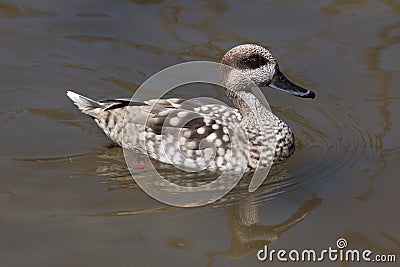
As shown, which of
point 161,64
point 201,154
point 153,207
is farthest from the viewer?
point 161,64

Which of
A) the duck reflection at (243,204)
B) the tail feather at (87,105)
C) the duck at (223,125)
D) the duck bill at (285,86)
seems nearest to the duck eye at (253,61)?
the duck at (223,125)

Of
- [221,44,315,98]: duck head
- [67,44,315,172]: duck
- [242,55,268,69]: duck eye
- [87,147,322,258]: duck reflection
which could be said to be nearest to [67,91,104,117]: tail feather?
[67,44,315,172]: duck

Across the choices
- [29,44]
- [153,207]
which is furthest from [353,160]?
[29,44]

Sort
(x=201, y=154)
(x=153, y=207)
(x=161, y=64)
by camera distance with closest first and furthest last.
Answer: (x=153, y=207)
(x=201, y=154)
(x=161, y=64)

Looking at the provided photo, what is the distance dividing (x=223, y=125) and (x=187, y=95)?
1.29 m

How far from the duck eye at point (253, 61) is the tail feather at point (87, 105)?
1453 millimetres

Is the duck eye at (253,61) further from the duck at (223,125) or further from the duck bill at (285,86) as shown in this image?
the duck bill at (285,86)

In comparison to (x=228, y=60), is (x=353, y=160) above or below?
below

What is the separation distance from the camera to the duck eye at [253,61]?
24.0 ft

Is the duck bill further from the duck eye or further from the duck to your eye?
the duck eye

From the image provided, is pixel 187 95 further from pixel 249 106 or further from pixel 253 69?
pixel 253 69

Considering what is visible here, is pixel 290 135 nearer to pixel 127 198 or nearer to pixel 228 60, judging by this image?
pixel 228 60

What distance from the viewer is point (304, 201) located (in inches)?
270

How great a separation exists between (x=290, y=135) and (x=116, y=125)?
62.1 inches
